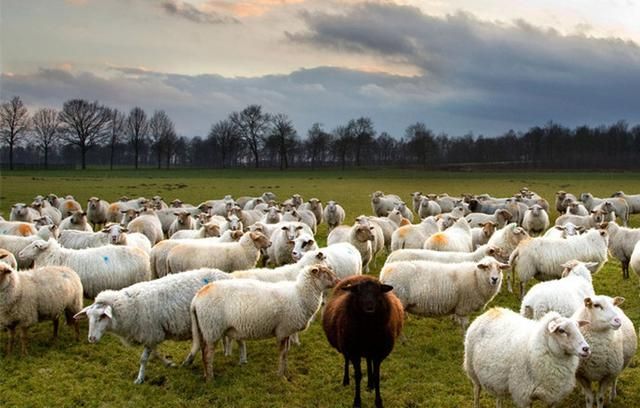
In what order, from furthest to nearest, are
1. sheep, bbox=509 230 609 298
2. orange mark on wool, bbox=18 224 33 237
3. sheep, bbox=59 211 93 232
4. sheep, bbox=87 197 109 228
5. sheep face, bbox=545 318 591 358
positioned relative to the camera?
1. sheep, bbox=87 197 109 228
2. sheep, bbox=59 211 93 232
3. orange mark on wool, bbox=18 224 33 237
4. sheep, bbox=509 230 609 298
5. sheep face, bbox=545 318 591 358

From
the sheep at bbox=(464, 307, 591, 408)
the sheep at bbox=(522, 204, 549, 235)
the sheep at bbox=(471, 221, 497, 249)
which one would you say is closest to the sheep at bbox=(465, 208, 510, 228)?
the sheep at bbox=(522, 204, 549, 235)

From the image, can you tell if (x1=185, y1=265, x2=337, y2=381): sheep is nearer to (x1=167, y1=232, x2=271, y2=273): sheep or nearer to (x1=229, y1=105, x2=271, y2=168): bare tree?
(x1=167, y1=232, x2=271, y2=273): sheep

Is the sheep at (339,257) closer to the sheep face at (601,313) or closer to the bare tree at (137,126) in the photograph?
the sheep face at (601,313)

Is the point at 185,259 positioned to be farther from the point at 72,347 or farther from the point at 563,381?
the point at 563,381

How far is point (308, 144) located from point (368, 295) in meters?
100

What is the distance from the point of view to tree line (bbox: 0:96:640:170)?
91.1 m

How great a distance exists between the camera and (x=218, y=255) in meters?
10.9

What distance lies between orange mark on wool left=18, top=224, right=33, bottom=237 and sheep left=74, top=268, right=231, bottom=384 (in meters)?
8.15

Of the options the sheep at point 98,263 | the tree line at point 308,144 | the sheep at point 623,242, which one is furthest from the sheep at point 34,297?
the tree line at point 308,144

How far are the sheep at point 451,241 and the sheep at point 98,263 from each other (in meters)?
6.84

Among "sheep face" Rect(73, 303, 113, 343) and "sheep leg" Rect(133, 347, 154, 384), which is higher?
"sheep face" Rect(73, 303, 113, 343)

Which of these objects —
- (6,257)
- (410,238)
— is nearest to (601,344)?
(410,238)

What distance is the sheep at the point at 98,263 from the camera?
9.77 metres

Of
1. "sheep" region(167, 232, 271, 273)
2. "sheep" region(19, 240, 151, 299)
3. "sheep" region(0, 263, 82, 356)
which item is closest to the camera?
"sheep" region(0, 263, 82, 356)
